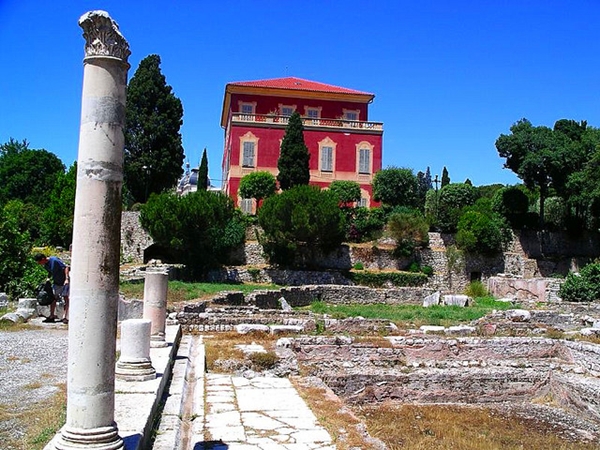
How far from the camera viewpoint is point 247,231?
3703 cm

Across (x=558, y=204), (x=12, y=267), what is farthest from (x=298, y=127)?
(x=12, y=267)

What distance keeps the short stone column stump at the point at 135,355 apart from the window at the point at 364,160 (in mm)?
36545

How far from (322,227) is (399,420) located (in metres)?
24.4

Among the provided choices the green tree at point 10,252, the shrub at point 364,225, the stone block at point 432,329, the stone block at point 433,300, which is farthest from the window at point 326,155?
the stone block at point 432,329

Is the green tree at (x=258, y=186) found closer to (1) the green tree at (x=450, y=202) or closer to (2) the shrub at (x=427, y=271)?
(2) the shrub at (x=427, y=271)

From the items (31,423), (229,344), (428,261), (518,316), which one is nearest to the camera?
(31,423)

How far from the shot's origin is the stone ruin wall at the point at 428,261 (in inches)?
1351

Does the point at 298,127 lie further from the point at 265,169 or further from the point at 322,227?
the point at 322,227

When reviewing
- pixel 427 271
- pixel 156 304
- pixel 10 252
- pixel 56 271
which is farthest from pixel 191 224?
pixel 156 304

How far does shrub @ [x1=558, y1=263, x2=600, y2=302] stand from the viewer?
25531 millimetres

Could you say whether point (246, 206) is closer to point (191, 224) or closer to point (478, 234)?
point (191, 224)

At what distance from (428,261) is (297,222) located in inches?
377

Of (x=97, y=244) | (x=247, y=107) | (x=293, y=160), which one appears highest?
(x=247, y=107)

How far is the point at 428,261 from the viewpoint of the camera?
122 feet
